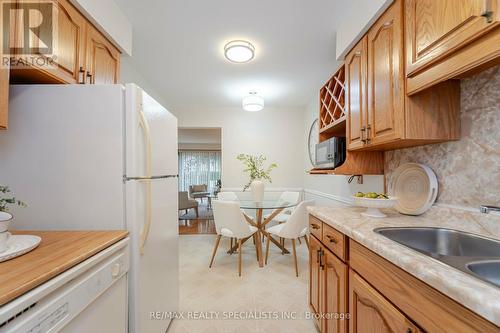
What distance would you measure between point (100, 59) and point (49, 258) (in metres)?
1.47

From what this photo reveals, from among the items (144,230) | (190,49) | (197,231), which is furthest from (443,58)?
(197,231)

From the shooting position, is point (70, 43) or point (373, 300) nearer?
point (373, 300)

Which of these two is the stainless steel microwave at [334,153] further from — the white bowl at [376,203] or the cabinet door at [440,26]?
the cabinet door at [440,26]

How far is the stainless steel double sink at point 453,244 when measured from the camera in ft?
2.50

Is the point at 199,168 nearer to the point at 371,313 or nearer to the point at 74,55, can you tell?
the point at 74,55

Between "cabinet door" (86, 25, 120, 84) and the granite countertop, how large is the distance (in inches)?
75.5

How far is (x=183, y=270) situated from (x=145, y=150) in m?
1.91

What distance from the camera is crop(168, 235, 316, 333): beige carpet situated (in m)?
1.75

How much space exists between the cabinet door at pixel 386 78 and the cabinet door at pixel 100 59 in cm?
195

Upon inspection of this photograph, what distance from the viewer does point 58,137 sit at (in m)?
1.22

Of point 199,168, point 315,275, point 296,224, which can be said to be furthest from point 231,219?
point 199,168

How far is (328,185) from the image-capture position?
311 centimetres

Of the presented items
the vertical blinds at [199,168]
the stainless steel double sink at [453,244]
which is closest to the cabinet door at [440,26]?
the stainless steel double sink at [453,244]

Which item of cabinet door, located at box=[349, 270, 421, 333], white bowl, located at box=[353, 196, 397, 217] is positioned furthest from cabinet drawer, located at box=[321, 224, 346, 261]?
white bowl, located at box=[353, 196, 397, 217]
